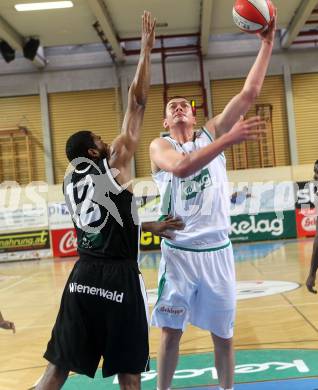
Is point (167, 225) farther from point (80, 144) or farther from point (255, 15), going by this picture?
point (255, 15)

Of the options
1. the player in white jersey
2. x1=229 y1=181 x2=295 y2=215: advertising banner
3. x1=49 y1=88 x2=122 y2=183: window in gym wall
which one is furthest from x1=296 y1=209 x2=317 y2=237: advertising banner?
the player in white jersey

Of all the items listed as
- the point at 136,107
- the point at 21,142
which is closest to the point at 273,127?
the point at 21,142

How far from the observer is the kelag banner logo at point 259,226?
1652 cm

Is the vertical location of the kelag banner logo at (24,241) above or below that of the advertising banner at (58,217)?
below

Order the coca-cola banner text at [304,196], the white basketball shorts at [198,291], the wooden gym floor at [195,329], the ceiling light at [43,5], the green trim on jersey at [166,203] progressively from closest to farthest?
1. the white basketball shorts at [198,291]
2. the green trim on jersey at [166,203]
3. the wooden gym floor at [195,329]
4. the ceiling light at [43,5]
5. the coca-cola banner text at [304,196]

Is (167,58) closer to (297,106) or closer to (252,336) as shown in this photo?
(297,106)

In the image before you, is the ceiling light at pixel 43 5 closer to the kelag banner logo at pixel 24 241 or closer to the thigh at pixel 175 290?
the kelag banner logo at pixel 24 241

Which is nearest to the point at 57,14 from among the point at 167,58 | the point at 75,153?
the point at 167,58

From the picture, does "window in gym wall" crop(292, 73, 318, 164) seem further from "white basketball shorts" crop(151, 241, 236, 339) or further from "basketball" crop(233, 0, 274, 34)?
"white basketball shorts" crop(151, 241, 236, 339)

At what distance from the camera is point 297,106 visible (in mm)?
18938

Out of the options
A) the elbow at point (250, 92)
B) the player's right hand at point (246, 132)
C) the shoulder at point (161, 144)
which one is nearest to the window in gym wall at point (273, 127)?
the elbow at point (250, 92)

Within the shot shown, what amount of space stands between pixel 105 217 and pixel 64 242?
13726 millimetres

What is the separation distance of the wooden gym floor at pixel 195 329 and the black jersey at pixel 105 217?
1978mm

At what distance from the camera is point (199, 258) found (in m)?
3.65
